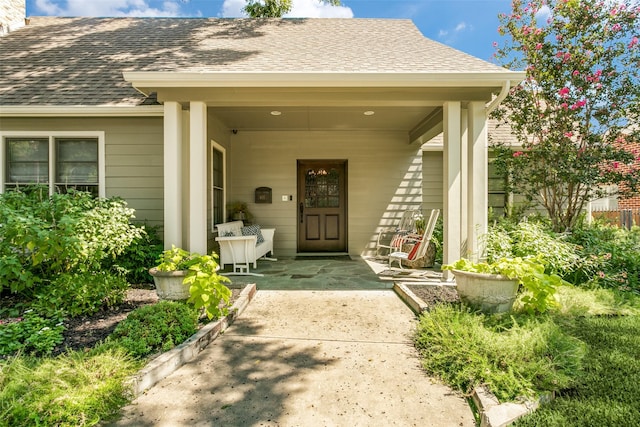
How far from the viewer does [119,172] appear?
5.46 metres

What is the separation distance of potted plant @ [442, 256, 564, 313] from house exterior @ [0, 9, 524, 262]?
1.42 metres

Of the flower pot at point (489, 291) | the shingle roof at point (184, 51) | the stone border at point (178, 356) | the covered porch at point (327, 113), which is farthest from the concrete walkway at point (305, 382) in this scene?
the shingle roof at point (184, 51)

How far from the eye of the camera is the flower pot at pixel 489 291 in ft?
10.5

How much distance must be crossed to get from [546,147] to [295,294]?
477 cm

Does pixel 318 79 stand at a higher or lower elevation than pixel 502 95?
A: higher

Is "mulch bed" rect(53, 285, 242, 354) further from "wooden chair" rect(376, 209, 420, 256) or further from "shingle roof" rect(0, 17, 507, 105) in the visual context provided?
→ "wooden chair" rect(376, 209, 420, 256)

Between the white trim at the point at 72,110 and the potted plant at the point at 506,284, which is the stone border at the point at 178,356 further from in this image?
the white trim at the point at 72,110

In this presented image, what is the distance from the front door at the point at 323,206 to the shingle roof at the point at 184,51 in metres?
2.54

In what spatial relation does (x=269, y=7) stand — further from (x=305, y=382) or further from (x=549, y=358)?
(x=549, y=358)

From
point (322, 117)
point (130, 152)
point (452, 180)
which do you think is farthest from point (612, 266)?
point (130, 152)

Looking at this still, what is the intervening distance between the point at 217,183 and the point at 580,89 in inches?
248

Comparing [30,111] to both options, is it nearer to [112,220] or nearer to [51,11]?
[112,220]

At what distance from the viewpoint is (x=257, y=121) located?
6703mm

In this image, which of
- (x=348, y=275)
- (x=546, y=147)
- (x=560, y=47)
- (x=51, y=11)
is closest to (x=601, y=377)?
(x=348, y=275)
